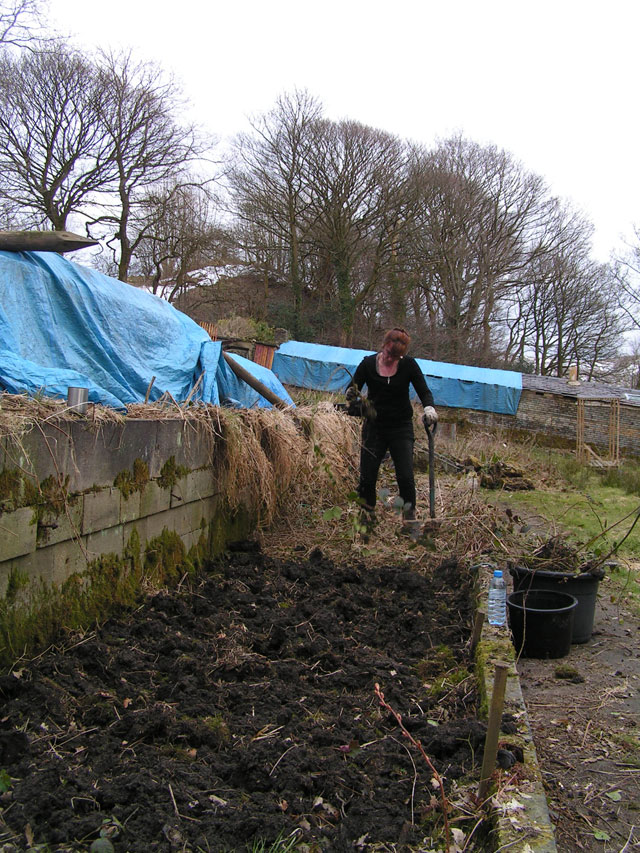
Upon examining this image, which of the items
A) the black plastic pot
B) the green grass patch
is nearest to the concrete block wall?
the black plastic pot

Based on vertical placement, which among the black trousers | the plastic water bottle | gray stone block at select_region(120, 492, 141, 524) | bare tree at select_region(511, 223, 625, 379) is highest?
bare tree at select_region(511, 223, 625, 379)

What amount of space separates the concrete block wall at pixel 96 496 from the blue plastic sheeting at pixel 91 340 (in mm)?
610

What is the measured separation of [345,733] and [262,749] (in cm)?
38

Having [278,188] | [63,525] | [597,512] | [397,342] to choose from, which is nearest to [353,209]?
[278,188]

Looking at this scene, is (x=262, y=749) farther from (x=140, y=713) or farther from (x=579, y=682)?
(x=579, y=682)

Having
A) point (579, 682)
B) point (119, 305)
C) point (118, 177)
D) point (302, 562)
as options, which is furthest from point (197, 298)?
point (579, 682)

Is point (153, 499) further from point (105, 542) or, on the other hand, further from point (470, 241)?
point (470, 241)

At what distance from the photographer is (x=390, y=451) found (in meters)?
5.58

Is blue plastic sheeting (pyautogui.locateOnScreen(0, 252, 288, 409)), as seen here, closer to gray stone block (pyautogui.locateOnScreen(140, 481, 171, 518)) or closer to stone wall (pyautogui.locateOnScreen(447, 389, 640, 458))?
gray stone block (pyautogui.locateOnScreen(140, 481, 171, 518))

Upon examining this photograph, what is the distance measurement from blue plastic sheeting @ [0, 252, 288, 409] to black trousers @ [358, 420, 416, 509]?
1539 millimetres

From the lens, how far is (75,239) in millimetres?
5430

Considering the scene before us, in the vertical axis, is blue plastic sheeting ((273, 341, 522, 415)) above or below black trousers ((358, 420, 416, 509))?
above

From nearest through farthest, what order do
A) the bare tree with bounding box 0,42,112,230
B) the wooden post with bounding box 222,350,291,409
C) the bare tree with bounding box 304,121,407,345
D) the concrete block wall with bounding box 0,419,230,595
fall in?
the concrete block wall with bounding box 0,419,230,595
the wooden post with bounding box 222,350,291,409
the bare tree with bounding box 0,42,112,230
the bare tree with bounding box 304,121,407,345

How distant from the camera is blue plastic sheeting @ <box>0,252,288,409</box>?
4801 millimetres
